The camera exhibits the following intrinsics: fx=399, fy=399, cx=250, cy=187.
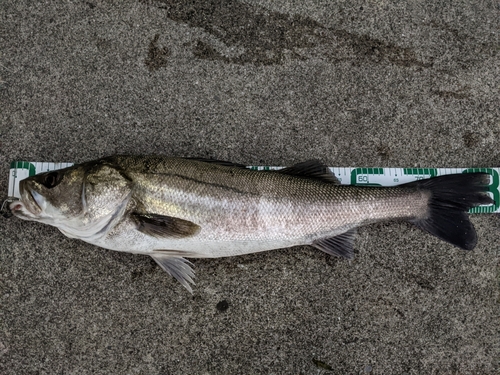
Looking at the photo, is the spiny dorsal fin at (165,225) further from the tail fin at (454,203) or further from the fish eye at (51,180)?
the tail fin at (454,203)

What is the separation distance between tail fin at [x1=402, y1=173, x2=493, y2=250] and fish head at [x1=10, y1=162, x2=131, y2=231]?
2.06 metres

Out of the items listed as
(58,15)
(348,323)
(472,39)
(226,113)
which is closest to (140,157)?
(226,113)

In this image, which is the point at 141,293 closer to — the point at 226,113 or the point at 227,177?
the point at 227,177

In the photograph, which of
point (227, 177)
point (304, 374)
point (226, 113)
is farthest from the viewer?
point (226, 113)

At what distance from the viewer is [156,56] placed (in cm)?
331

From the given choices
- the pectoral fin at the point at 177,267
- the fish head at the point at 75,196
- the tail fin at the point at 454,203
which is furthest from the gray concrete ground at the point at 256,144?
the fish head at the point at 75,196

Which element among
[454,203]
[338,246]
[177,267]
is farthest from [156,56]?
[454,203]

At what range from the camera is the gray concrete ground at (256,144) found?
118 inches

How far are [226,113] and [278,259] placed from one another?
125 centimetres

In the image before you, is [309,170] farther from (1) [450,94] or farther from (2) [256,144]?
(1) [450,94]

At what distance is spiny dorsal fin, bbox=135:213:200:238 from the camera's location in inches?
103

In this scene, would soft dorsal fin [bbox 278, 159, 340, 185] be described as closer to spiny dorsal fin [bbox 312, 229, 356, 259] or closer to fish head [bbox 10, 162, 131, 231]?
spiny dorsal fin [bbox 312, 229, 356, 259]

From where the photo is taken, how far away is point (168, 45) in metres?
3.33

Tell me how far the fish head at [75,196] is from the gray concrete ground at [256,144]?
1.47ft
